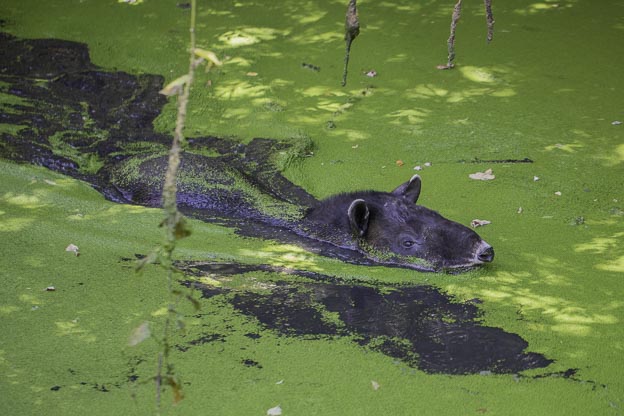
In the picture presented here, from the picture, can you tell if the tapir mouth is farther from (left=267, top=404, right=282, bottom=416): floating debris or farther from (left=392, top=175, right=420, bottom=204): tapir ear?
(left=267, top=404, right=282, bottom=416): floating debris

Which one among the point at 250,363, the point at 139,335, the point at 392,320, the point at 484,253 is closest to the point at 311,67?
the point at 484,253

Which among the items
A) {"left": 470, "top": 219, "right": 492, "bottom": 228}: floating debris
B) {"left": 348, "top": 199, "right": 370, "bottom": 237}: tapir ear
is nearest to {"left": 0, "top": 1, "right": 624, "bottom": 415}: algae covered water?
{"left": 470, "top": 219, "right": 492, "bottom": 228}: floating debris

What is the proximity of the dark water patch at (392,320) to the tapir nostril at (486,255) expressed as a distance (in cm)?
45

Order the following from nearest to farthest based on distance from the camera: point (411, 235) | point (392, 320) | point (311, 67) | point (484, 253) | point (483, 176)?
point (392, 320), point (484, 253), point (411, 235), point (483, 176), point (311, 67)

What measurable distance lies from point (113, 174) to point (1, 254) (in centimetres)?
234

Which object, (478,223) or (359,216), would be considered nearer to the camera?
(359,216)

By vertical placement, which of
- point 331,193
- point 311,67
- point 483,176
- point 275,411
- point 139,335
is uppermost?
point 311,67

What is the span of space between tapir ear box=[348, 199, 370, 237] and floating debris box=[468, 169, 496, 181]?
150 centimetres

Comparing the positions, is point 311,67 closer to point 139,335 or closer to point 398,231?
point 398,231

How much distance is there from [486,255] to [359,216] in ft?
3.23

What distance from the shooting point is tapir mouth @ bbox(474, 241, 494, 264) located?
497 centimetres

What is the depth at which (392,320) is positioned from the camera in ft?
13.9

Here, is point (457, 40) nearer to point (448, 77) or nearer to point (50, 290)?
point (448, 77)

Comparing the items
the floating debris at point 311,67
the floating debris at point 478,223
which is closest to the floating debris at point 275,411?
the floating debris at point 478,223
